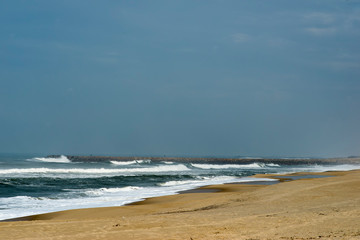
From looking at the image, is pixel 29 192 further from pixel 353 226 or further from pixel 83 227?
pixel 353 226

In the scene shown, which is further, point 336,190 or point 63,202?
point 63,202

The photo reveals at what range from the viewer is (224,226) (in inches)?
390

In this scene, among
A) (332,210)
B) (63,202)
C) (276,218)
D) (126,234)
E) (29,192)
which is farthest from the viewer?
(29,192)

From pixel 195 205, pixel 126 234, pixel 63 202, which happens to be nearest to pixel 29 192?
pixel 63 202

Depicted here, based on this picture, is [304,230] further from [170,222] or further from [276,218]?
[170,222]

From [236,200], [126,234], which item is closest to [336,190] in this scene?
[236,200]

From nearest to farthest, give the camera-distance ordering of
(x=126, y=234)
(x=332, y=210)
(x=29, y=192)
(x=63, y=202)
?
(x=126, y=234)
(x=332, y=210)
(x=63, y=202)
(x=29, y=192)

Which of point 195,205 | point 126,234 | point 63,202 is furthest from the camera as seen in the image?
point 63,202

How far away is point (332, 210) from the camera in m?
11.4

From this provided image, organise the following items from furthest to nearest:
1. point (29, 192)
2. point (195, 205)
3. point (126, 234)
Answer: point (29, 192) < point (195, 205) < point (126, 234)

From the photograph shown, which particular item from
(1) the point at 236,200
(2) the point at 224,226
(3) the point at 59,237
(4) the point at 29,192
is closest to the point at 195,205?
(1) the point at 236,200

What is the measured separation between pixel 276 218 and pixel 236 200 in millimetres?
A: 6323

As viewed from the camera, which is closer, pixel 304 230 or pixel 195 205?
pixel 304 230

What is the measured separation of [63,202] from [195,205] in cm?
716
